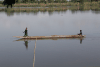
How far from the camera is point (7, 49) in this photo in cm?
3075

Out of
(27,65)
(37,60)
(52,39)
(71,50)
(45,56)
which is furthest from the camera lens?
(52,39)

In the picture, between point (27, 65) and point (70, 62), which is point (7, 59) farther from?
point (70, 62)

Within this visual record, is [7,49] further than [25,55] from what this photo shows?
Yes

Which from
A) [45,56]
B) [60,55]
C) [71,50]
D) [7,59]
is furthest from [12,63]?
[71,50]

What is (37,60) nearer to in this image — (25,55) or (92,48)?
(25,55)

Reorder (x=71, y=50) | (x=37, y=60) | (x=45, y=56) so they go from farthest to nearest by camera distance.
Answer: (x=71, y=50) < (x=45, y=56) < (x=37, y=60)

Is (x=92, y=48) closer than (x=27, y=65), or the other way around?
(x=27, y=65)

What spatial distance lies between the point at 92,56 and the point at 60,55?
4.73 metres

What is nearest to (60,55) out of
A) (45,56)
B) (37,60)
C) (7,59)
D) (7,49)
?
(45,56)

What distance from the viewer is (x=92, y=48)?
31.5 meters

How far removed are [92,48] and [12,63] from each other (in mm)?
14657

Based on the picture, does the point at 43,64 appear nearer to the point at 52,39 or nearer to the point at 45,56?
the point at 45,56

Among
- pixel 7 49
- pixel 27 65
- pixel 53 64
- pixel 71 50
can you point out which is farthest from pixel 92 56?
pixel 7 49

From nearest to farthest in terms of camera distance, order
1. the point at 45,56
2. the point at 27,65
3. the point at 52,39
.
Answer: the point at 27,65 → the point at 45,56 → the point at 52,39
